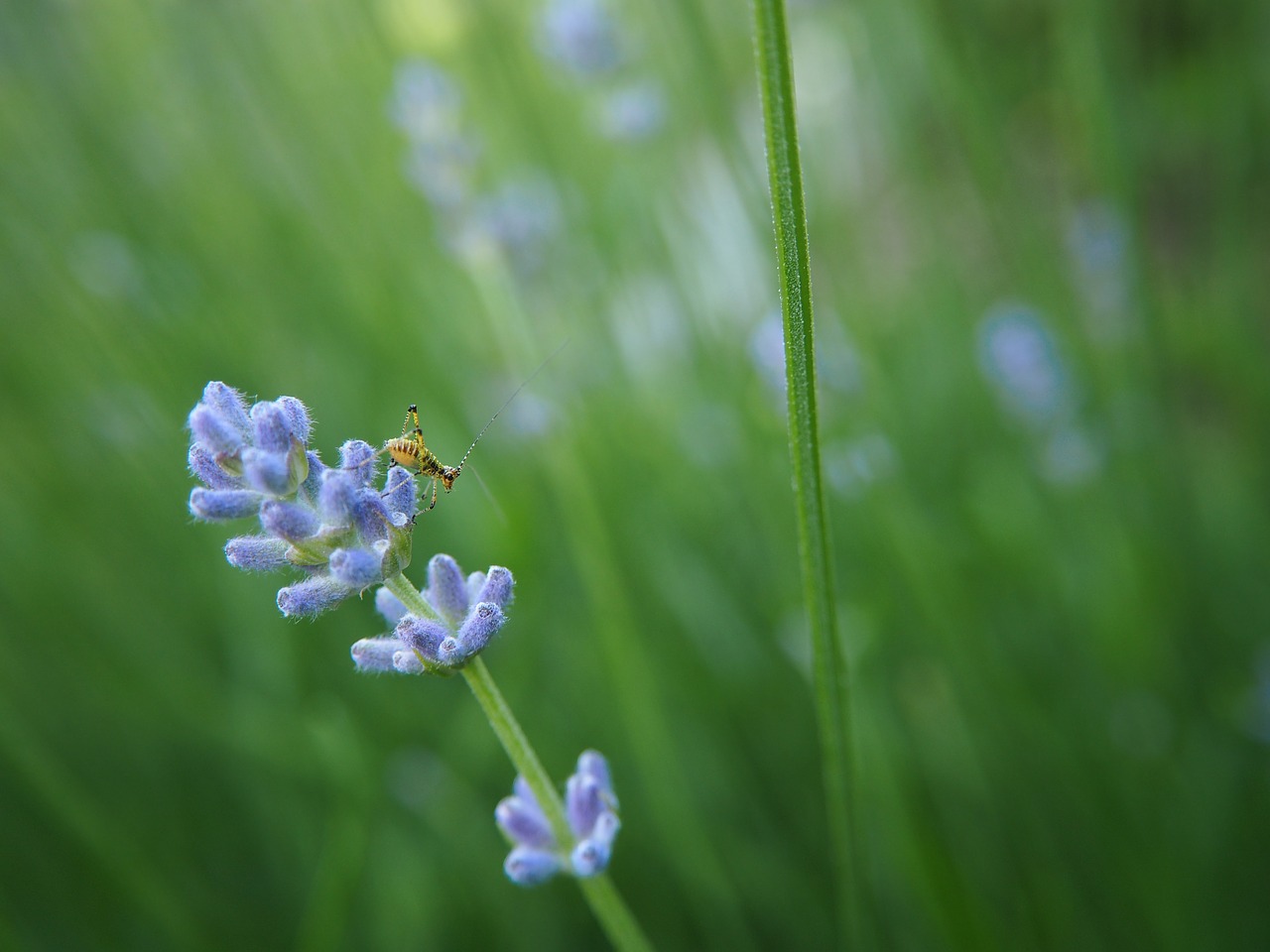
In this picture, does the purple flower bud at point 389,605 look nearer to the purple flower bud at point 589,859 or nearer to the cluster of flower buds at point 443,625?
the cluster of flower buds at point 443,625

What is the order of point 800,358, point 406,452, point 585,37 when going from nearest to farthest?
point 800,358, point 406,452, point 585,37

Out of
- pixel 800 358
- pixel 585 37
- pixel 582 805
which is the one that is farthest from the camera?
pixel 585 37

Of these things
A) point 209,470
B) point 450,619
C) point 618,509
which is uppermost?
point 209,470

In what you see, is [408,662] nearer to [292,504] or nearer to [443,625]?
[443,625]

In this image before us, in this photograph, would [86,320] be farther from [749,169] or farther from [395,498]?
[395,498]

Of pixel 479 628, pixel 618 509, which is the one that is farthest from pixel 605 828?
pixel 618 509
